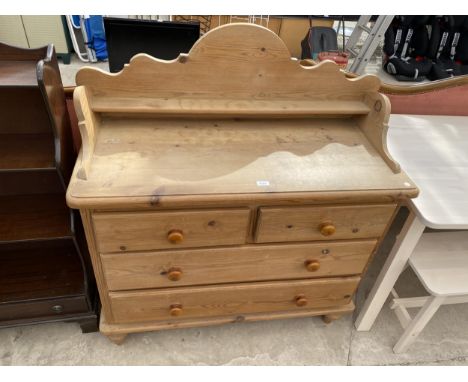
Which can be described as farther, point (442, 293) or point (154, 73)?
point (442, 293)

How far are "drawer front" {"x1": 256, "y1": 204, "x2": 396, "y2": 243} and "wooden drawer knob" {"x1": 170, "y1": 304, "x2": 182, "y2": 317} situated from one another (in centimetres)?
49

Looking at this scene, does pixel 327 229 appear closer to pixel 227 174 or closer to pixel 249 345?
pixel 227 174

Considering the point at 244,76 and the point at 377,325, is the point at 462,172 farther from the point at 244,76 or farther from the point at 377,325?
the point at 244,76

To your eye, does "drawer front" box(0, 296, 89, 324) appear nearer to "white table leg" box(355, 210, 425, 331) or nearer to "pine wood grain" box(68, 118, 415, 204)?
"pine wood grain" box(68, 118, 415, 204)

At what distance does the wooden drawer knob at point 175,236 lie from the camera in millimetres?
1091

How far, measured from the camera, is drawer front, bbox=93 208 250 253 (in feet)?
3.46

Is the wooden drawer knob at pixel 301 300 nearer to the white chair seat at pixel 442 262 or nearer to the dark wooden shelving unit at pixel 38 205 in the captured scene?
the white chair seat at pixel 442 262

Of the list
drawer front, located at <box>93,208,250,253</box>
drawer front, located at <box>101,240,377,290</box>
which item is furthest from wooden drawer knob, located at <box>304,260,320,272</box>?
drawer front, located at <box>93,208,250,253</box>

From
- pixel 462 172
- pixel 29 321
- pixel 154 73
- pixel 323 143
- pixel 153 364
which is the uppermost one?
pixel 154 73

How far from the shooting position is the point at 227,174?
108 cm

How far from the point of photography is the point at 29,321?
1.46 metres

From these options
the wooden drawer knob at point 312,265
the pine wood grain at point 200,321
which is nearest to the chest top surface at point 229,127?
the wooden drawer knob at point 312,265
